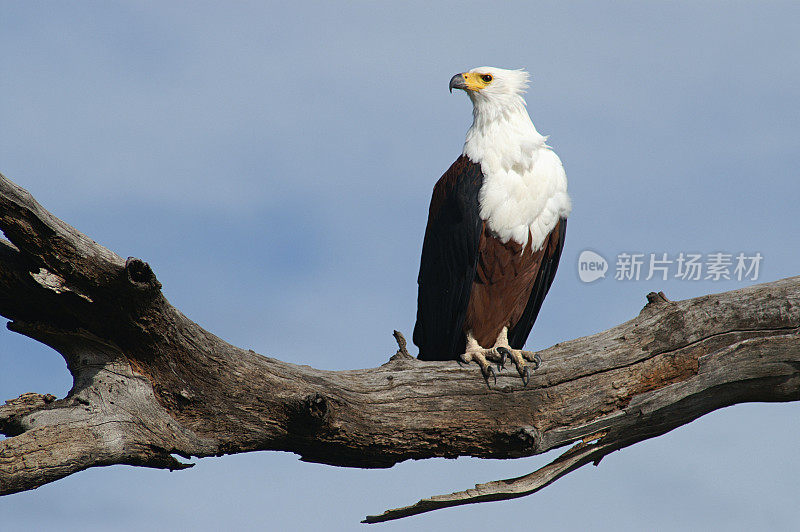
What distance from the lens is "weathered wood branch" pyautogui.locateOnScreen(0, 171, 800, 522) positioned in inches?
145

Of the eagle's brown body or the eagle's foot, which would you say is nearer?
the eagle's foot

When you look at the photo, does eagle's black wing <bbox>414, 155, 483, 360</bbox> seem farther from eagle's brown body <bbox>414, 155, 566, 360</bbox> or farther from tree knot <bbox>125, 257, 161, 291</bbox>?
tree knot <bbox>125, 257, 161, 291</bbox>

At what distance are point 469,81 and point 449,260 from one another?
1517 mm

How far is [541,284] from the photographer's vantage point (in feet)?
20.2

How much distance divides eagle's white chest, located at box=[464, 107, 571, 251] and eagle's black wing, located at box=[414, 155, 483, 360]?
0.37 ft

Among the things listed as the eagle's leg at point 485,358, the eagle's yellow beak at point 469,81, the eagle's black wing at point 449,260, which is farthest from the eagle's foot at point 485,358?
the eagle's yellow beak at point 469,81

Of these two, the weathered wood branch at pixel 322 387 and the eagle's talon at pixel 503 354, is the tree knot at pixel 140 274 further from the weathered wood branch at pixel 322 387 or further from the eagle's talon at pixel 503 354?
the eagle's talon at pixel 503 354

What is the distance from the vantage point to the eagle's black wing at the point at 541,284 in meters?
6.02

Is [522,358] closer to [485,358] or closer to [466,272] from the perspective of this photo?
[485,358]

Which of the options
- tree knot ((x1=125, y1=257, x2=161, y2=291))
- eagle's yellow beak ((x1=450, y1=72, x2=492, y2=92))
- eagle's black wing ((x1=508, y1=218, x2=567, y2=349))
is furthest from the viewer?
eagle's yellow beak ((x1=450, y1=72, x2=492, y2=92))

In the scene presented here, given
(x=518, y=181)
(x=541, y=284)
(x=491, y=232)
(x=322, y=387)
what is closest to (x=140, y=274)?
(x=322, y=387)

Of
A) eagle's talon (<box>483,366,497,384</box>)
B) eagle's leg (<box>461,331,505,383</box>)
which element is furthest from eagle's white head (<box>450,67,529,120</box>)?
eagle's talon (<box>483,366,497,384</box>)

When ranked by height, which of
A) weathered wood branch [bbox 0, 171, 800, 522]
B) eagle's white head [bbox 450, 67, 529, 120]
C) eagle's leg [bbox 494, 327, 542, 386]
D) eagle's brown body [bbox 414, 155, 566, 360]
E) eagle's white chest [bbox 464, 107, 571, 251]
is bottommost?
weathered wood branch [bbox 0, 171, 800, 522]

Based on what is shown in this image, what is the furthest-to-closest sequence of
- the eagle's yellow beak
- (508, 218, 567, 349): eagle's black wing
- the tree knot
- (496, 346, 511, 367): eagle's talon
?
1. the eagle's yellow beak
2. (508, 218, 567, 349): eagle's black wing
3. (496, 346, 511, 367): eagle's talon
4. the tree knot
